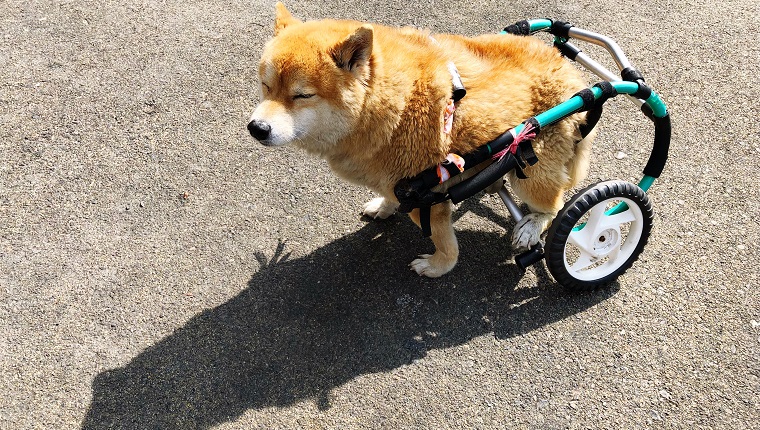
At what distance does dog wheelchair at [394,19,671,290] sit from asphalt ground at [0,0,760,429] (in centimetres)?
28

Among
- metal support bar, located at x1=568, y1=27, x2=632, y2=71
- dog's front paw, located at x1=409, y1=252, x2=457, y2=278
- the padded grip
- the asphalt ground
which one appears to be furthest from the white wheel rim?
metal support bar, located at x1=568, y1=27, x2=632, y2=71

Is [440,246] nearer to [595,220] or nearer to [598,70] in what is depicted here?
[595,220]

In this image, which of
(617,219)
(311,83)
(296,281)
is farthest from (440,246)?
(311,83)

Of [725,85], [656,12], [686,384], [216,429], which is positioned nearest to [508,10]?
[656,12]

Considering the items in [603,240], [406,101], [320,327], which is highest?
[406,101]

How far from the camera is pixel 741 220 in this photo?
3.99 metres

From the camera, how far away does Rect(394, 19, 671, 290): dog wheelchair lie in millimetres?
3025

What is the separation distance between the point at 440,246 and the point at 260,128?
4.69ft

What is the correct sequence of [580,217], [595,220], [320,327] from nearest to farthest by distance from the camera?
[580,217], [595,220], [320,327]

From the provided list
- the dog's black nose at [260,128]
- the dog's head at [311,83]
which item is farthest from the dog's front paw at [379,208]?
the dog's black nose at [260,128]

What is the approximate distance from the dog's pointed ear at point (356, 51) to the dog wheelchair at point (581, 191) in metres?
0.56

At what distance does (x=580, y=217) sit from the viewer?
3.18m

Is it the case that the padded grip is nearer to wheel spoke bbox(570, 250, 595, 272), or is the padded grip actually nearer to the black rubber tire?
the black rubber tire

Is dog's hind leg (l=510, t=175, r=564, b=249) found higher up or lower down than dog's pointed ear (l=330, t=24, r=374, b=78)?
lower down
